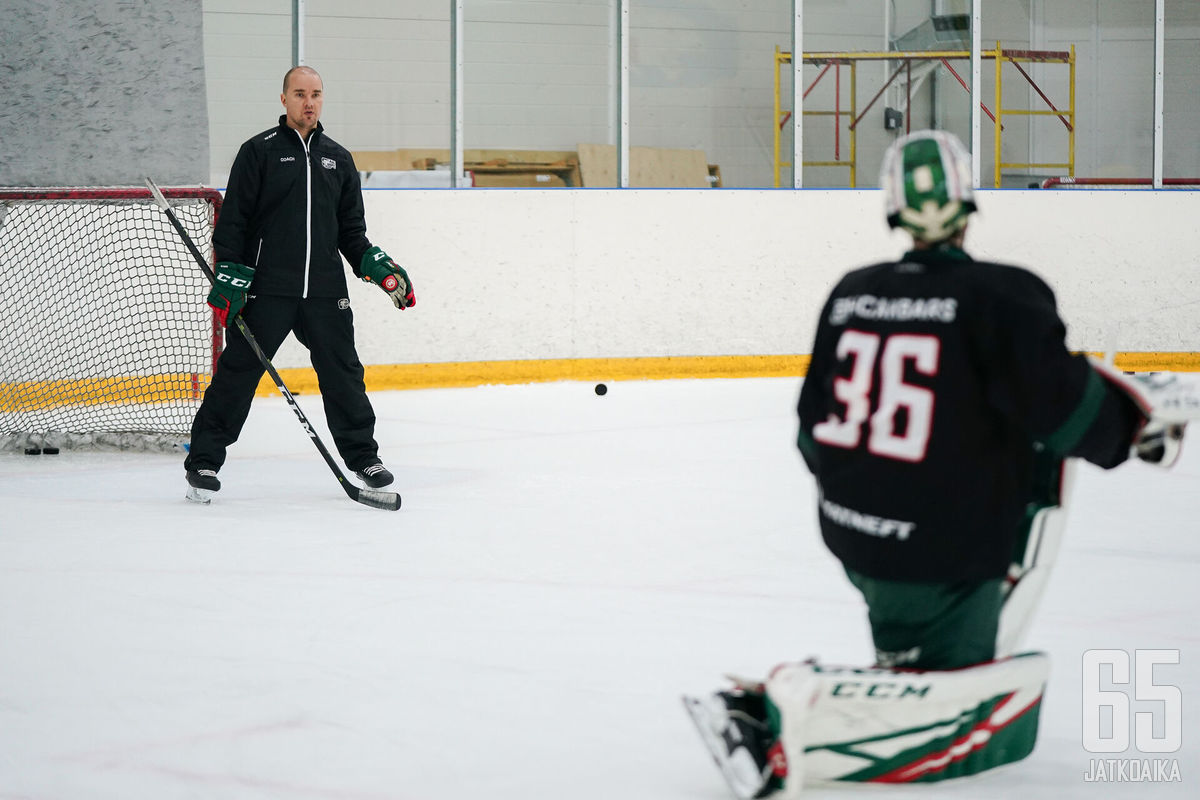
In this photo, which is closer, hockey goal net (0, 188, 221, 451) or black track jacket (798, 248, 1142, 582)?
black track jacket (798, 248, 1142, 582)

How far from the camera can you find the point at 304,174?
13.2 feet

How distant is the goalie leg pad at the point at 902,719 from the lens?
1627 millimetres

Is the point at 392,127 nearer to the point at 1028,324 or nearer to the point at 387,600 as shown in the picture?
the point at 387,600

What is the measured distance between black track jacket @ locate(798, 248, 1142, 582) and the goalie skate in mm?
239

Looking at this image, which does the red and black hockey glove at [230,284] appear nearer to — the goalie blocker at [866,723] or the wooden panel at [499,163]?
the goalie blocker at [866,723]

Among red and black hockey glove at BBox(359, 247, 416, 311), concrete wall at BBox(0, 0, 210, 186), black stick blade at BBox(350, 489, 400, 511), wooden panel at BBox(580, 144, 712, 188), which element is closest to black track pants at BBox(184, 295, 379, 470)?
red and black hockey glove at BBox(359, 247, 416, 311)

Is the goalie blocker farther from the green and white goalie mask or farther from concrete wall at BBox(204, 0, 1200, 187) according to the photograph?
concrete wall at BBox(204, 0, 1200, 187)

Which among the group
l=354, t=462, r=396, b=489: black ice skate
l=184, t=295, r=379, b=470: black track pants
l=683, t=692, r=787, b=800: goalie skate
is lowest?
l=354, t=462, r=396, b=489: black ice skate

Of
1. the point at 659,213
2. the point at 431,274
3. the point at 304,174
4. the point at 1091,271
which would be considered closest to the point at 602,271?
the point at 659,213

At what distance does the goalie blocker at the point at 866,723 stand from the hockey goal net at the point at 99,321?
3886 mm

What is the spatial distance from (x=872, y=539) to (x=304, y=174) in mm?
2704

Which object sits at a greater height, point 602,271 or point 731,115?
point 731,115

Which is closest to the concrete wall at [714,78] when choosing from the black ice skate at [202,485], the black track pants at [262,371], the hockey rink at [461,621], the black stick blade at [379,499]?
the hockey rink at [461,621]

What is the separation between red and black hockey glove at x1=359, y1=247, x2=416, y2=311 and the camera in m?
4.07
